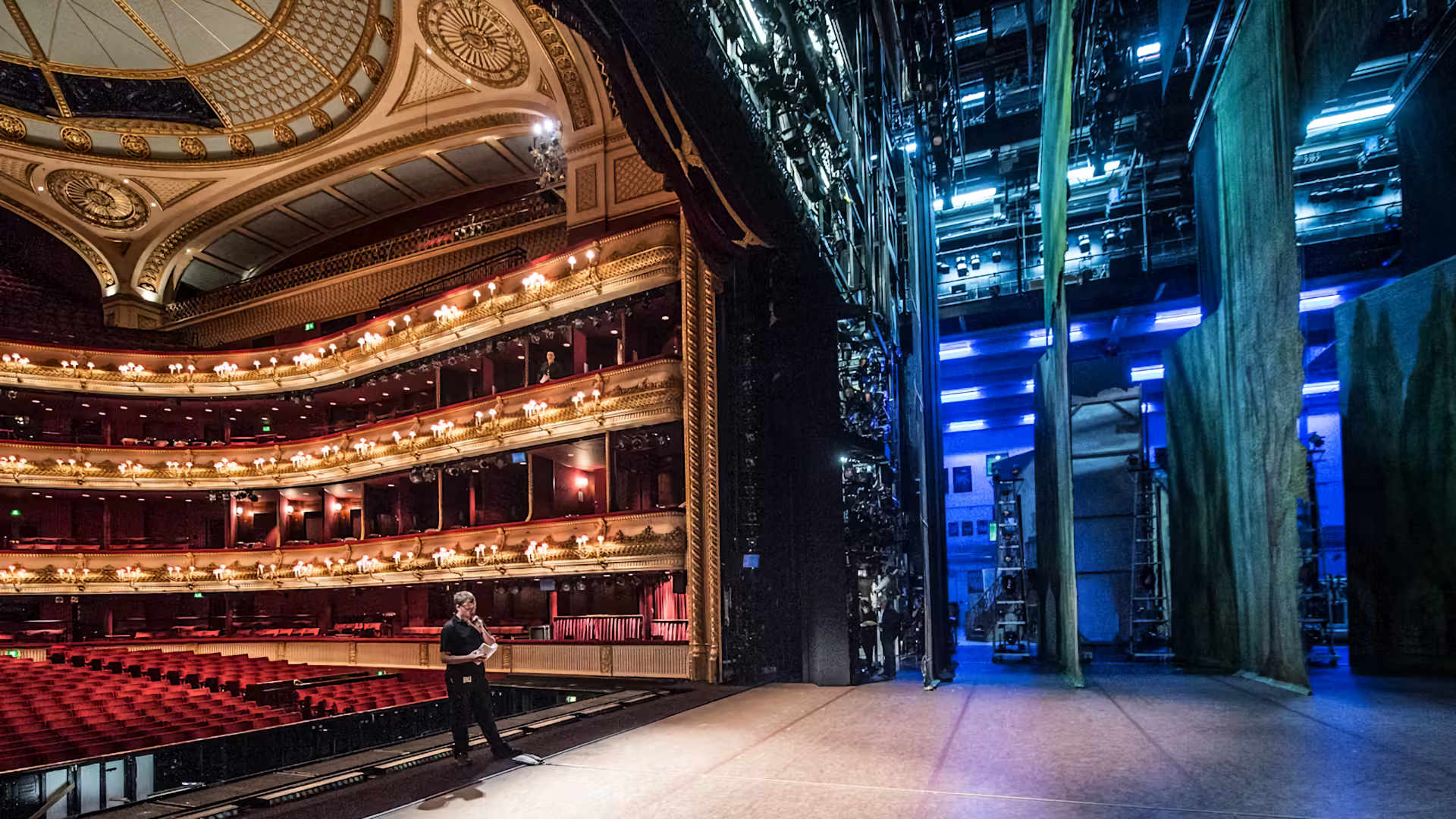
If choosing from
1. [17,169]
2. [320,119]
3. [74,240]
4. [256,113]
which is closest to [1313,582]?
[320,119]

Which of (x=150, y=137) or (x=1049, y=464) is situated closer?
(x=1049, y=464)

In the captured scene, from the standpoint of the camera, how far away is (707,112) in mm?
6668

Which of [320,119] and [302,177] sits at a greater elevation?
[320,119]

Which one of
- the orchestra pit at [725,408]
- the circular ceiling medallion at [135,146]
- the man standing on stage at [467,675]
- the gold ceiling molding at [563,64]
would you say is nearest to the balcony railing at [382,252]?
the orchestra pit at [725,408]

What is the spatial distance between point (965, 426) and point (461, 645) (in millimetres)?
22601

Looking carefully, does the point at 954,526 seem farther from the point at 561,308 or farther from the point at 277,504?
the point at 277,504

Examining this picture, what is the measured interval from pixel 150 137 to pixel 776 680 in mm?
21573

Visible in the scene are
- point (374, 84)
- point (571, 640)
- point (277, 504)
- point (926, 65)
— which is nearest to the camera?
point (926, 65)

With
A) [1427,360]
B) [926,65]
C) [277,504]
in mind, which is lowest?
[277,504]

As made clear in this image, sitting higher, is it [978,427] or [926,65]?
[926,65]

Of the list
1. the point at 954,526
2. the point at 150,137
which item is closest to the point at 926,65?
the point at 954,526

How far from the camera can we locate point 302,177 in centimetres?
2262

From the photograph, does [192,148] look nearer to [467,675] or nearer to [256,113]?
[256,113]

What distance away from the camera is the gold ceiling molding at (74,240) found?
77.5 feet
